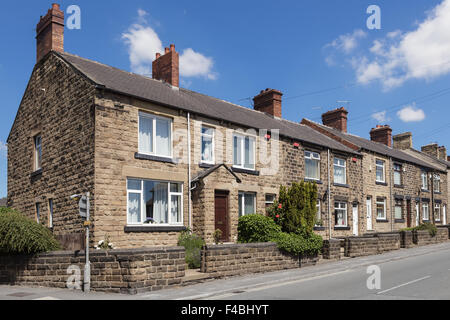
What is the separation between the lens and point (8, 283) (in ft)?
48.3

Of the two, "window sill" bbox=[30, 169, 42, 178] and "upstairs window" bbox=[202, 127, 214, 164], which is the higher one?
"upstairs window" bbox=[202, 127, 214, 164]

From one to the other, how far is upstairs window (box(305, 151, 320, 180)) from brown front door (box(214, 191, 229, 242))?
727 cm

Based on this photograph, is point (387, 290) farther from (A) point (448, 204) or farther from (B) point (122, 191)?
(A) point (448, 204)

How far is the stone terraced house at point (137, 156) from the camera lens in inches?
623

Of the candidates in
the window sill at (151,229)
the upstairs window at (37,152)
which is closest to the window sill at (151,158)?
the window sill at (151,229)

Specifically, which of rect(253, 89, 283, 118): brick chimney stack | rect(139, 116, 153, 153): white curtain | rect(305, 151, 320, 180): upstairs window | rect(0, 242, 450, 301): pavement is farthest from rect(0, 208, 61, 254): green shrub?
rect(253, 89, 283, 118): brick chimney stack

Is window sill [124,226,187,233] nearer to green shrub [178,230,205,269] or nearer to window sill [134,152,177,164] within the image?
green shrub [178,230,205,269]

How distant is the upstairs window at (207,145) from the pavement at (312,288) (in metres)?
6.21

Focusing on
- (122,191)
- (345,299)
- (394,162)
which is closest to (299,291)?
(345,299)

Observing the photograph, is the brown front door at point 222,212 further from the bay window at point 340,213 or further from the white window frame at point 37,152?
the bay window at point 340,213

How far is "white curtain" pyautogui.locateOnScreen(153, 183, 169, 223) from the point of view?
1714 centimetres

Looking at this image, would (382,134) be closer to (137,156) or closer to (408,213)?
(408,213)

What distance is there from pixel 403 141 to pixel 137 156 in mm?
35513

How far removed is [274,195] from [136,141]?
862 centimetres
